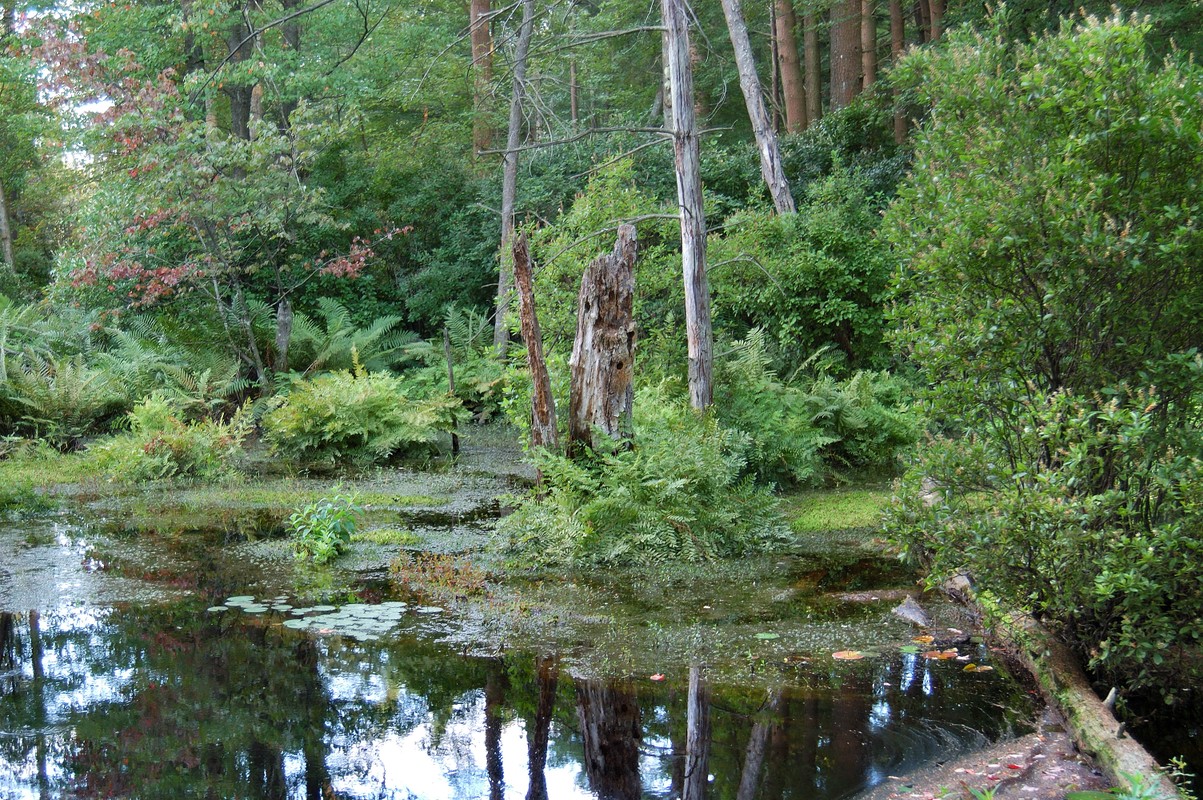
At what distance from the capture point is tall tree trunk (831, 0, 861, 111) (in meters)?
19.5

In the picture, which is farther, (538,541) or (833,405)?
(833,405)

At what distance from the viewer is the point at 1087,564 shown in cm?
440

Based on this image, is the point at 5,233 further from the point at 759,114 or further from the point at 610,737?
the point at 610,737

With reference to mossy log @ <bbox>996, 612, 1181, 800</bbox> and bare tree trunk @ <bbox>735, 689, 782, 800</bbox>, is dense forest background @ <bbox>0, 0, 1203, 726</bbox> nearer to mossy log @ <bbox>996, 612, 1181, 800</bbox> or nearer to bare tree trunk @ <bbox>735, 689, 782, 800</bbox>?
mossy log @ <bbox>996, 612, 1181, 800</bbox>

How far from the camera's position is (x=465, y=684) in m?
5.24

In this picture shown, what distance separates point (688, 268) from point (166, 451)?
21.1ft

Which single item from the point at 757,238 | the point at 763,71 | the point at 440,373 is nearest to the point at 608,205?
the point at 757,238

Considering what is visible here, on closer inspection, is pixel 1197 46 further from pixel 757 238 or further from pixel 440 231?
pixel 440 231

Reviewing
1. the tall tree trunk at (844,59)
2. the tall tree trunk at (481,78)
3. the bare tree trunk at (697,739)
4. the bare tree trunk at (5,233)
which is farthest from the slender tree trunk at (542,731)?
the bare tree trunk at (5,233)

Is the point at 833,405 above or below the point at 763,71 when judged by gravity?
below

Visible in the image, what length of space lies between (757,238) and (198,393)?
332 inches

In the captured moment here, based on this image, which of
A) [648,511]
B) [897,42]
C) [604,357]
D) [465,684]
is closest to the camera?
[465,684]

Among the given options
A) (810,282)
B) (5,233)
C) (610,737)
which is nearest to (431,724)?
(610,737)

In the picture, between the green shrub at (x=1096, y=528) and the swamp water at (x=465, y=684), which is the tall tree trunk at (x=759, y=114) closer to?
the swamp water at (x=465, y=684)
